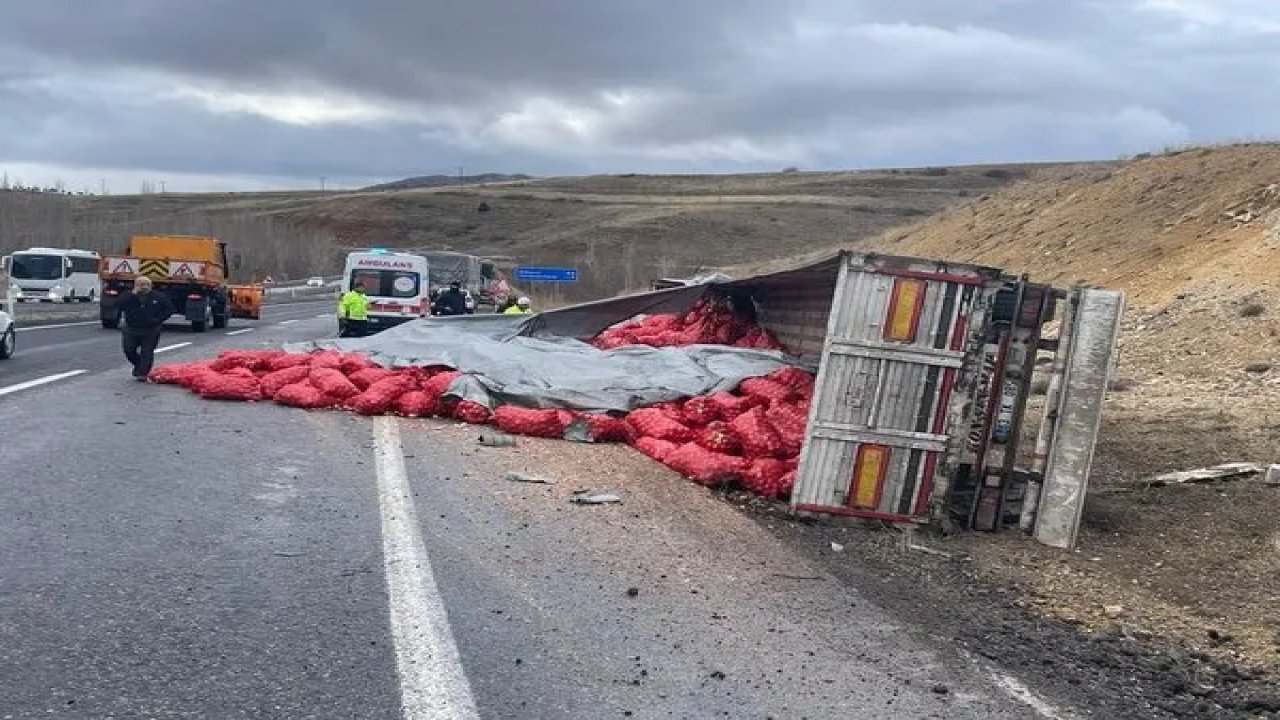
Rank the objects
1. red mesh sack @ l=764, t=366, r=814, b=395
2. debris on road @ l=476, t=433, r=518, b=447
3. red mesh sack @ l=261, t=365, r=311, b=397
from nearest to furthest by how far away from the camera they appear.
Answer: debris on road @ l=476, t=433, r=518, b=447 → red mesh sack @ l=764, t=366, r=814, b=395 → red mesh sack @ l=261, t=365, r=311, b=397

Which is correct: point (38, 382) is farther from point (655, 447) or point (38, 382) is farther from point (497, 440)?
point (655, 447)

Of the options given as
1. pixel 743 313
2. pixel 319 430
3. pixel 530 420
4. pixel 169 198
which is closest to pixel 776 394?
pixel 530 420

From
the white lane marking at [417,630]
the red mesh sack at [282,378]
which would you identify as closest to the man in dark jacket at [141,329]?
the red mesh sack at [282,378]

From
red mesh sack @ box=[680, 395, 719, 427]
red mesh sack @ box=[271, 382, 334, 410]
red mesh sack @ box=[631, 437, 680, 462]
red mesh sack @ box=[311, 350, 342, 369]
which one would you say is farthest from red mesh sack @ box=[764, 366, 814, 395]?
red mesh sack @ box=[311, 350, 342, 369]

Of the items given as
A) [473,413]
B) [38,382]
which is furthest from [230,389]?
[473,413]

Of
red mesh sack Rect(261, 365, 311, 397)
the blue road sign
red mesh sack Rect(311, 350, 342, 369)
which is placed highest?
the blue road sign

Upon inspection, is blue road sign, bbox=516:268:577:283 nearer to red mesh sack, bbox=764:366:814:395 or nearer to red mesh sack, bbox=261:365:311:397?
red mesh sack, bbox=261:365:311:397

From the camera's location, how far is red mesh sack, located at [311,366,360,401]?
45.1 ft

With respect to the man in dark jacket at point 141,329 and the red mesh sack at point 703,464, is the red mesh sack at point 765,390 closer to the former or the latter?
the red mesh sack at point 703,464

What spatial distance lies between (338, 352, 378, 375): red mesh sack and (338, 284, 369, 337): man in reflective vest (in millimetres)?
9410

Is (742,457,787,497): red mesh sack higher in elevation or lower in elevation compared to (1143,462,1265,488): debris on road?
lower

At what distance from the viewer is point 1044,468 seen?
880 centimetres

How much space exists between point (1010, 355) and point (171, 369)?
10.8 metres

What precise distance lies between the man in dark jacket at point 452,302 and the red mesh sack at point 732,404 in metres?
14.6
